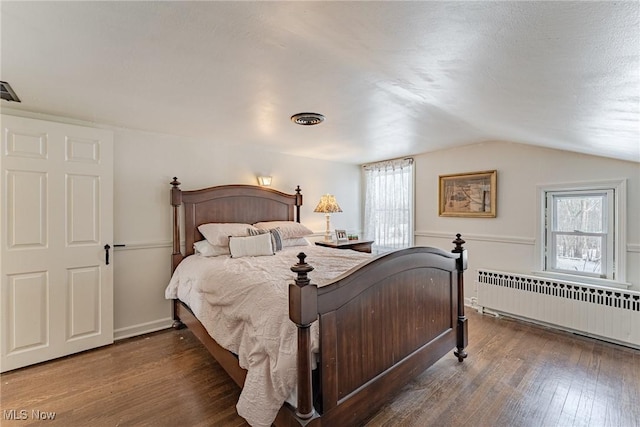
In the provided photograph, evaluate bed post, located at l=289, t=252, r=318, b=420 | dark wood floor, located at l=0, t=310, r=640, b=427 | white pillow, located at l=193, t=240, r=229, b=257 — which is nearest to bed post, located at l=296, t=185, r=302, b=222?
white pillow, located at l=193, t=240, r=229, b=257

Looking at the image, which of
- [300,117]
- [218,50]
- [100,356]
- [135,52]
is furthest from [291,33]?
[100,356]

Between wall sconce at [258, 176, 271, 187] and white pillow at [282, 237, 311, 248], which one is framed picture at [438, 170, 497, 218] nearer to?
white pillow at [282, 237, 311, 248]

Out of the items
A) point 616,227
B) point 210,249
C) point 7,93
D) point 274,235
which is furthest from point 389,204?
point 7,93


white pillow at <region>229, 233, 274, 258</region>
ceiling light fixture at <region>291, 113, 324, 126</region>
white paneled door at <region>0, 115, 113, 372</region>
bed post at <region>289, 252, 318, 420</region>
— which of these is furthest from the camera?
white pillow at <region>229, 233, 274, 258</region>

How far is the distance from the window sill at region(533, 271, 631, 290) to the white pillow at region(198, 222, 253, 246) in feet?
11.3

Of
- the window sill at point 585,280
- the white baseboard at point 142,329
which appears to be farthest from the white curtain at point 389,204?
the white baseboard at point 142,329

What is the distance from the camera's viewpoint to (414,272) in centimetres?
218

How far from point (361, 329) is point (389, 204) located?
3355 millimetres

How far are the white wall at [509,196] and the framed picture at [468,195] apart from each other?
0.25 ft

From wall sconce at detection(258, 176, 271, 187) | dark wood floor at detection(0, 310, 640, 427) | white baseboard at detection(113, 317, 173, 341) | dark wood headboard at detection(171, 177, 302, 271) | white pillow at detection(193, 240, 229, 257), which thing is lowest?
dark wood floor at detection(0, 310, 640, 427)

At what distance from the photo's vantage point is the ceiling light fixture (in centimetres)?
256

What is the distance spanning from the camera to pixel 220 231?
320 centimetres

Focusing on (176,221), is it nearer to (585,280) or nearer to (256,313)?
(256,313)

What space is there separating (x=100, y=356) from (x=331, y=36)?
324 centimetres
